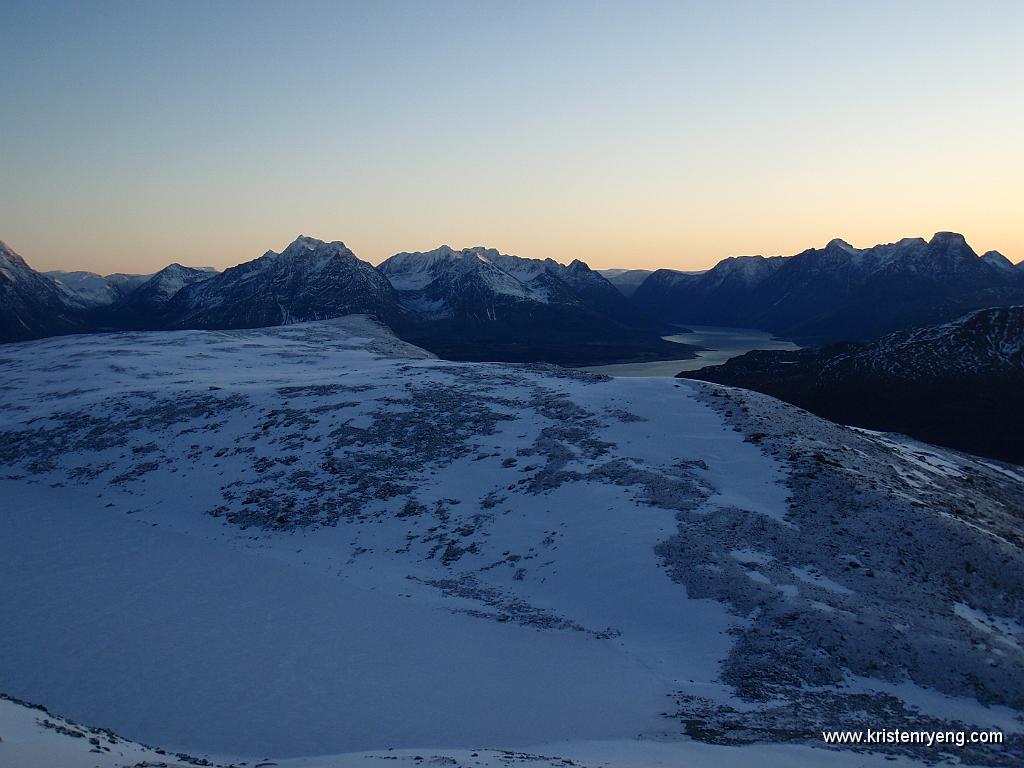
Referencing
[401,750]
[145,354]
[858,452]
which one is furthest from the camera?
[145,354]

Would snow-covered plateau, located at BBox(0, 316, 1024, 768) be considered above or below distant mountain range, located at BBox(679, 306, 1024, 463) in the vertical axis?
below

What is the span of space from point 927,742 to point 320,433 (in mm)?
36982

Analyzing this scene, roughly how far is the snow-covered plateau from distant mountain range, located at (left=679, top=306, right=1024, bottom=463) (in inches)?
1230

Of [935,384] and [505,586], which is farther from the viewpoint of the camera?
[935,384]

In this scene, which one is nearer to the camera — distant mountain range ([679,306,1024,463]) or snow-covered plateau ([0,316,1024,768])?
snow-covered plateau ([0,316,1024,768])

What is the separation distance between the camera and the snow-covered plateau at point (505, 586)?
19.5m

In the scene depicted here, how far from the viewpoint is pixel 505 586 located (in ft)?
95.2

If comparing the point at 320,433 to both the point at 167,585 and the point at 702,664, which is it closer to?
the point at 167,585

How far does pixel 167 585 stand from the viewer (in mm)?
29750

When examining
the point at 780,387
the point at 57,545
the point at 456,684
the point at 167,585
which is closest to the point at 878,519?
the point at 456,684

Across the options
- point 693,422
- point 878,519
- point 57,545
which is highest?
point 693,422

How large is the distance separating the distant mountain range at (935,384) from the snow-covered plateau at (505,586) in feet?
103

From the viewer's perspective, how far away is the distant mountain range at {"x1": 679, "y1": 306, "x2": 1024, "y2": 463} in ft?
252

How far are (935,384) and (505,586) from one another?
82922 mm
